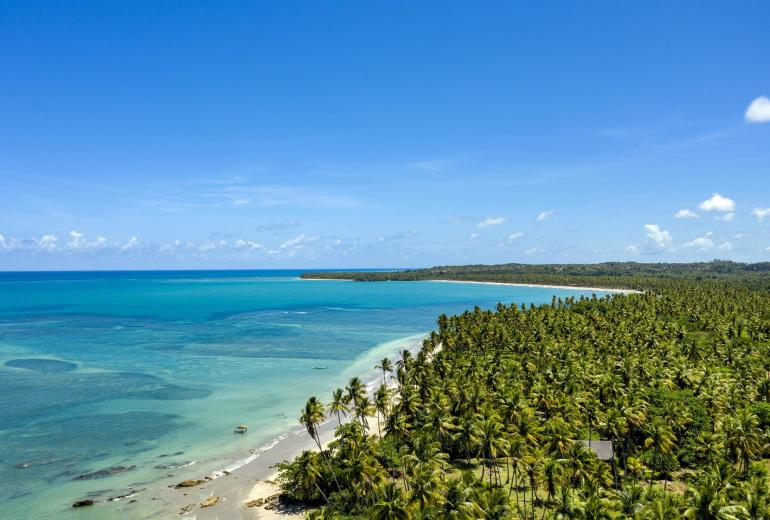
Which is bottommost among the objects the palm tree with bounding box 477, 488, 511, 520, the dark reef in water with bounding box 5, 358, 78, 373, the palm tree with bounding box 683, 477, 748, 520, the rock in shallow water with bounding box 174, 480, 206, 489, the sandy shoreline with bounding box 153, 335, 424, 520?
the sandy shoreline with bounding box 153, 335, 424, 520

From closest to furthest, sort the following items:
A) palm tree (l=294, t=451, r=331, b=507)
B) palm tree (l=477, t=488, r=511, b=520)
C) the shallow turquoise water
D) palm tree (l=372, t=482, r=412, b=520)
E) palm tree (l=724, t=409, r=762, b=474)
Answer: palm tree (l=477, t=488, r=511, b=520) < palm tree (l=372, t=482, r=412, b=520) < palm tree (l=294, t=451, r=331, b=507) < palm tree (l=724, t=409, r=762, b=474) < the shallow turquoise water

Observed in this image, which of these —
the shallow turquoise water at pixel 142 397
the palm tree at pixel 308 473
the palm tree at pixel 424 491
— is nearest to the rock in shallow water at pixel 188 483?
the shallow turquoise water at pixel 142 397

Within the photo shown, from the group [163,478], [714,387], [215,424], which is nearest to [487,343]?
[714,387]

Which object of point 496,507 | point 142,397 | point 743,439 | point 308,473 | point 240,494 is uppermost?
point 496,507

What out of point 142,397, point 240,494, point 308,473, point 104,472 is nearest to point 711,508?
point 308,473

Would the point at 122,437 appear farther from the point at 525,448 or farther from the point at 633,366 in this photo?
the point at 633,366

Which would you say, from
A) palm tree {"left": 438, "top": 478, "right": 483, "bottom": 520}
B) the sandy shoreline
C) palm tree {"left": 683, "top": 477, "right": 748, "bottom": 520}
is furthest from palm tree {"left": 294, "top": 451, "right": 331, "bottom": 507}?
palm tree {"left": 683, "top": 477, "right": 748, "bottom": 520}

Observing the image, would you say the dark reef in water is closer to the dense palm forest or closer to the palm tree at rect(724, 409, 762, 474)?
the dense palm forest

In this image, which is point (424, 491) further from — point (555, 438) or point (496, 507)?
point (555, 438)

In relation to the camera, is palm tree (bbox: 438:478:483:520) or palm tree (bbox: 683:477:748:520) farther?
palm tree (bbox: 438:478:483:520)
